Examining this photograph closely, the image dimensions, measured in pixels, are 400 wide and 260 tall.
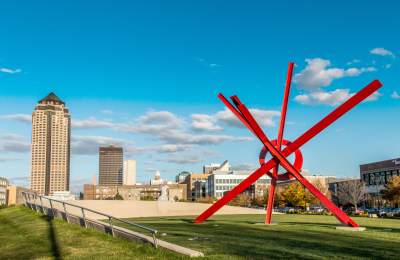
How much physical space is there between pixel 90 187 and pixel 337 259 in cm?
16589

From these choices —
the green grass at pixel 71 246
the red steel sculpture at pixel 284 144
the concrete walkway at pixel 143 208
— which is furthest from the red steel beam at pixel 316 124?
the concrete walkway at pixel 143 208

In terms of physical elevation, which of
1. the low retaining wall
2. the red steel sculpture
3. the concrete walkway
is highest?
the red steel sculpture

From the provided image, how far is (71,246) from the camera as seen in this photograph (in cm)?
1238

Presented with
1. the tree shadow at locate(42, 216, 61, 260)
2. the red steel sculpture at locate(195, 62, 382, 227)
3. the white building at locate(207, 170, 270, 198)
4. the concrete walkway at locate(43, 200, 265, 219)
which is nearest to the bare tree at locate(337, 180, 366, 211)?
the concrete walkway at locate(43, 200, 265, 219)

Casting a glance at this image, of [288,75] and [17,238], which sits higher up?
[288,75]

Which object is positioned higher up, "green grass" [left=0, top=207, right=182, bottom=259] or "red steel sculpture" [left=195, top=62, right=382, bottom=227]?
"red steel sculpture" [left=195, top=62, right=382, bottom=227]

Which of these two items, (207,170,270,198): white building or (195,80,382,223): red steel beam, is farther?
(207,170,270,198): white building

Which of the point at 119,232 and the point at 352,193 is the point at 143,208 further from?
the point at 352,193

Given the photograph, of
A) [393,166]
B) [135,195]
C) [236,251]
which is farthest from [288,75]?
[135,195]

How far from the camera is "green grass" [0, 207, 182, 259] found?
10.5m

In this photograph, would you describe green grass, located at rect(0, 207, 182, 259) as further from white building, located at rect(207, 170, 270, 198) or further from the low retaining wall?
white building, located at rect(207, 170, 270, 198)

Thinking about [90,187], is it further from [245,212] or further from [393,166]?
→ [245,212]

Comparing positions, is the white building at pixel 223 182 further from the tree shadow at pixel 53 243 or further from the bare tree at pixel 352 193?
the tree shadow at pixel 53 243

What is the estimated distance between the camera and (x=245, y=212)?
44.2m
